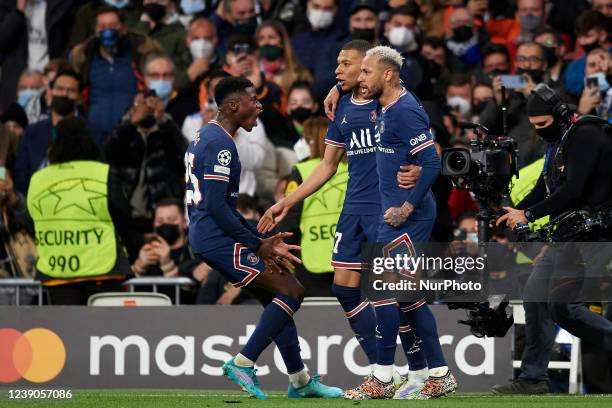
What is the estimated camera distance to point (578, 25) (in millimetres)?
15383

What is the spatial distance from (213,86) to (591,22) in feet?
12.8

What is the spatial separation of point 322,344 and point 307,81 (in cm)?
350

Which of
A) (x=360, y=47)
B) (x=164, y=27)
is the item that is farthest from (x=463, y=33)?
(x=360, y=47)

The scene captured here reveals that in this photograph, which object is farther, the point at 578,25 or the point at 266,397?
the point at 578,25

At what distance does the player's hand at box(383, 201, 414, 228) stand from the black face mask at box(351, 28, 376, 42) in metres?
5.78

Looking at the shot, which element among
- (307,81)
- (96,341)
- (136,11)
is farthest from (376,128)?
(136,11)

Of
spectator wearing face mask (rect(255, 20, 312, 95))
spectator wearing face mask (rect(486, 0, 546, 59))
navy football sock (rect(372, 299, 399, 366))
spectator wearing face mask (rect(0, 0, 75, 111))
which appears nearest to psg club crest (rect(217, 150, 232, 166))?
navy football sock (rect(372, 299, 399, 366))

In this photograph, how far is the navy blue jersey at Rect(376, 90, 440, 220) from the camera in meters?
10.1

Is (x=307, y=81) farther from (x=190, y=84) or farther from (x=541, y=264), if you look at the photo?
(x=541, y=264)

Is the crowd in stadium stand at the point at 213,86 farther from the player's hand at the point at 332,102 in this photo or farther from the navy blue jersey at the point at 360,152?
the navy blue jersey at the point at 360,152

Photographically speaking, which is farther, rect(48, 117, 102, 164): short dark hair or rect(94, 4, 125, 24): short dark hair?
rect(94, 4, 125, 24): short dark hair

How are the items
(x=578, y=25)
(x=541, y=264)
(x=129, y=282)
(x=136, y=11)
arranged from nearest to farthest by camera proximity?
(x=541, y=264) → (x=129, y=282) → (x=578, y=25) → (x=136, y=11)

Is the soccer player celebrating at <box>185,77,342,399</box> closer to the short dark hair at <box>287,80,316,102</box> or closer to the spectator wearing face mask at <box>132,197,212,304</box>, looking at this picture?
the spectator wearing face mask at <box>132,197,212,304</box>

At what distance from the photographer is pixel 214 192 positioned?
10227mm
